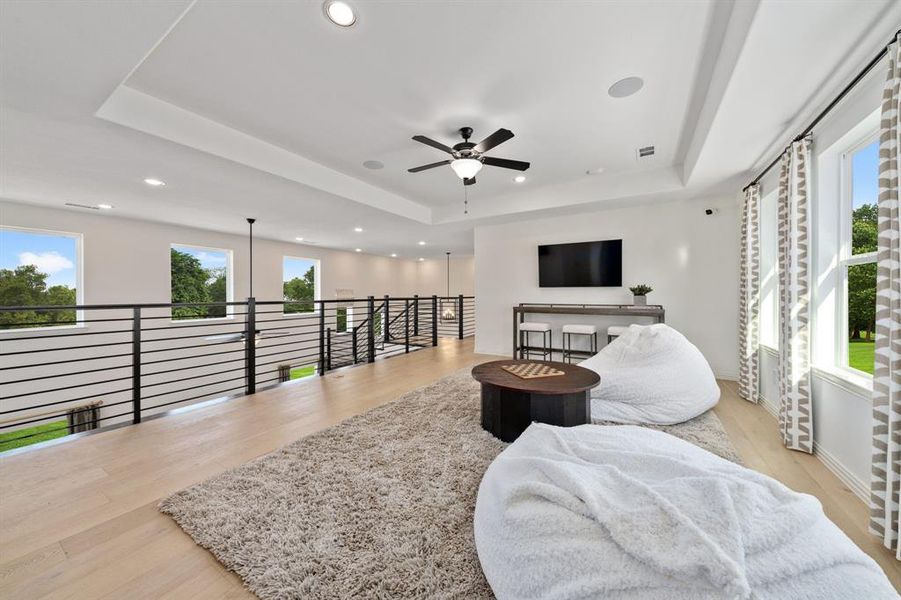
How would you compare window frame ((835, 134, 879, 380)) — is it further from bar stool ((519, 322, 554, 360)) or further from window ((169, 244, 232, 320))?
window ((169, 244, 232, 320))

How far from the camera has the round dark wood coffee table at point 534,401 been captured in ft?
7.99

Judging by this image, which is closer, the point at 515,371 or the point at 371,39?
the point at 371,39

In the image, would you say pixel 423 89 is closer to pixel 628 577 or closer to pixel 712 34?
pixel 712 34

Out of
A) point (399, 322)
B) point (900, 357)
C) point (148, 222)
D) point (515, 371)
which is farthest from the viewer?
point (399, 322)

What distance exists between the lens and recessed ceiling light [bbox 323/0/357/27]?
183cm

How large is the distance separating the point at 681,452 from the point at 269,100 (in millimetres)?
3413

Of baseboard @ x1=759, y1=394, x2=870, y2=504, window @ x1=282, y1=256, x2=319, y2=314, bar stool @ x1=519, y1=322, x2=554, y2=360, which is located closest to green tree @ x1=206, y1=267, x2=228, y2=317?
window @ x1=282, y1=256, x2=319, y2=314

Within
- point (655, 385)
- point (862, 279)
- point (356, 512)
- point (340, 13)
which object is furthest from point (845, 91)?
point (356, 512)

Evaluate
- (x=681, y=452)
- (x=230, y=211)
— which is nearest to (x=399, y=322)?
(x=230, y=211)

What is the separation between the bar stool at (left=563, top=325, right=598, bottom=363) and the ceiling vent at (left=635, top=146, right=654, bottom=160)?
7.38 ft

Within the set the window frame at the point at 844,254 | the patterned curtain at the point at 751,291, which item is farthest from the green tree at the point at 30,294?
the patterned curtain at the point at 751,291

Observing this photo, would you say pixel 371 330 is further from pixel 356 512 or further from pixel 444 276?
pixel 444 276

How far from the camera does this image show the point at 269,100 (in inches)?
105

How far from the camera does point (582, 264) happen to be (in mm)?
5375
